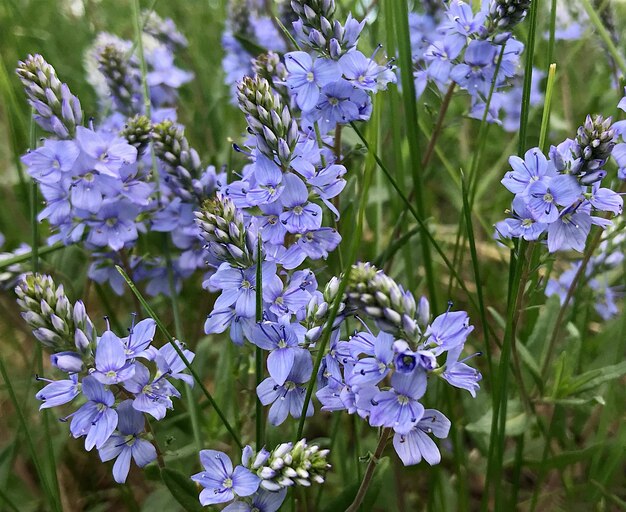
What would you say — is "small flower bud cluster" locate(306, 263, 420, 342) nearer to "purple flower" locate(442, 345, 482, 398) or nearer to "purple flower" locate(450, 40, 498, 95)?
"purple flower" locate(442, 345, 482, 398)

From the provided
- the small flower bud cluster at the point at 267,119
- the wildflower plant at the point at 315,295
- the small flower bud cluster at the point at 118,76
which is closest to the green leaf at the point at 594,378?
the wildflower plant at the point at 315,295

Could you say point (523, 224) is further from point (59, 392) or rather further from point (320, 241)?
point (59, 392)

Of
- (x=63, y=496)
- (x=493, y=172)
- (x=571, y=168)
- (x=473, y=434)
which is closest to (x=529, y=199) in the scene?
(x=571, y=168)

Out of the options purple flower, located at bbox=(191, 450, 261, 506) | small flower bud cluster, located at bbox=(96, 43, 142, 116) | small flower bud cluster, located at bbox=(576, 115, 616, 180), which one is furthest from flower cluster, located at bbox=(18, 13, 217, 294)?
small flower bud cluster, located at bbox=(576, 115, 616, 180)

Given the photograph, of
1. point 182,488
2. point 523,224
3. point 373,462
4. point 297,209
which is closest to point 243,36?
point 297,209

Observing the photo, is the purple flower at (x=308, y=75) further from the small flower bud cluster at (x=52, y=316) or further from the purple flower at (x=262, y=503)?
the purple flower at (x=262, y=503)
